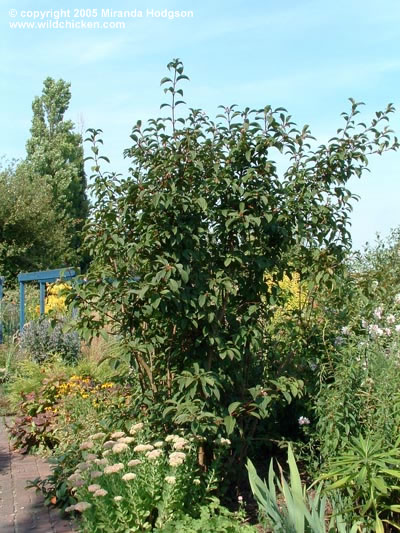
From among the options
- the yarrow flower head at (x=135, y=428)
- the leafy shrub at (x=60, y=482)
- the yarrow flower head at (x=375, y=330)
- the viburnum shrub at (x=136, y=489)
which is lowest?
the leafy shrub at (x=60, y=482)

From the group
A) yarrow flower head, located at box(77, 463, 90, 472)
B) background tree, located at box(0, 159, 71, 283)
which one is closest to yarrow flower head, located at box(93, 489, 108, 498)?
yarrow flower head, located at box(77, 463, 90, 472)

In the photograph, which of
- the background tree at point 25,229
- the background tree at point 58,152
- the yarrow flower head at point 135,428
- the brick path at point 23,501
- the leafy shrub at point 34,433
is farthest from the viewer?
the background tree at point 58,152

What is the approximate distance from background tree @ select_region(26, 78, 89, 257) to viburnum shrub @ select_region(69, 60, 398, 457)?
Result: 25.6 metres

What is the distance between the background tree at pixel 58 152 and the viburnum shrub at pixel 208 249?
25.6 m

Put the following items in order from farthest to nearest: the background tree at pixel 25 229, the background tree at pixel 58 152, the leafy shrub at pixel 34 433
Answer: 1. the background tree at pixel 58 152
2. the background tree at pixel 25 229
3. the leafy shrub at pixel 34 433

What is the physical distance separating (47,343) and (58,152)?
2318 centimetres

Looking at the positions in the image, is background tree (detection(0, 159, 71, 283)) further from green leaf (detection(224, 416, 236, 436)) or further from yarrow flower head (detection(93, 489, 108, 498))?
yarrow flower head (detection(93, 489, 108, 498))

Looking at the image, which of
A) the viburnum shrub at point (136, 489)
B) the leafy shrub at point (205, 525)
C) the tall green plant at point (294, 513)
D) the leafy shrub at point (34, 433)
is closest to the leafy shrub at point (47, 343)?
the leafy shrub at point (34, 433)

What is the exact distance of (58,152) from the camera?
3072 cm

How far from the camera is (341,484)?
11.3 feet

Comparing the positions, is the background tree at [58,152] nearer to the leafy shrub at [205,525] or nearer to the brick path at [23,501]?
the brick path at [23,501]

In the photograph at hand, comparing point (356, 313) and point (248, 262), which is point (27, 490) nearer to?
point (248, 262)

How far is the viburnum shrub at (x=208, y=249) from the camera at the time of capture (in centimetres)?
387

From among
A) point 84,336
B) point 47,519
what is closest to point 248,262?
point 84,336
